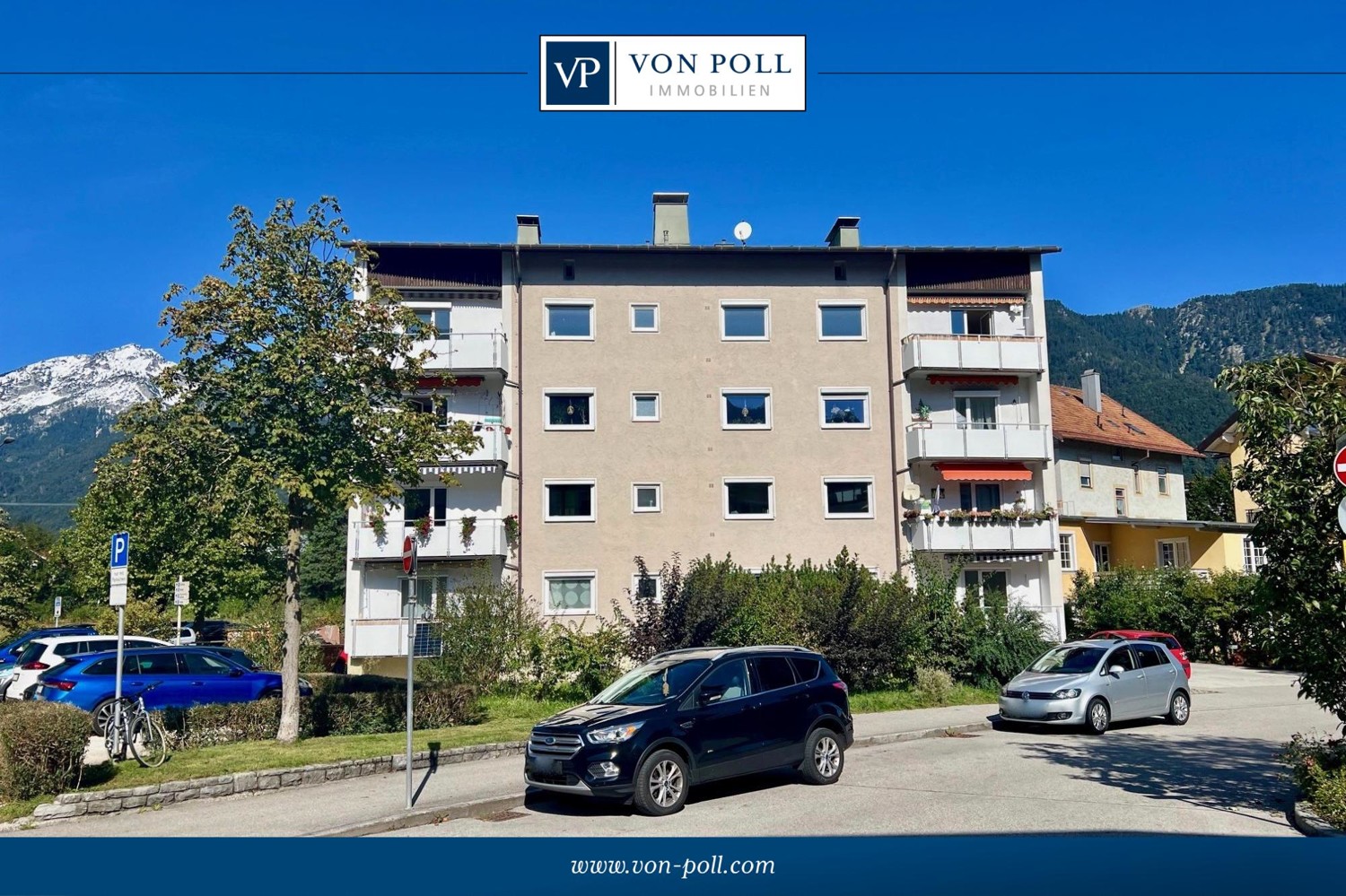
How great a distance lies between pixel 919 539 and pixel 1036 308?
346 inches

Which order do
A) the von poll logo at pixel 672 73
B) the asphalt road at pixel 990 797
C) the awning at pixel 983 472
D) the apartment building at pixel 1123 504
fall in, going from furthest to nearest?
the apartment building at pixel 1123 504 → the awning at pixel 983 472 → the asphalt road at pixel 990 797 → the von poll logo at pixel 672 73

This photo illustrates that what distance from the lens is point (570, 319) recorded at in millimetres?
34625

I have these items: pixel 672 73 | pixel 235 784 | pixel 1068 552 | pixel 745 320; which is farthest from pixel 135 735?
pixel 1068 552

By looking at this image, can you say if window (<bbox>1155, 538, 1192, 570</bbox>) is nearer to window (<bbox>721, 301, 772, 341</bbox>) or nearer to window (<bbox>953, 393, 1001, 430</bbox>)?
window (<bbox>953, 393, 1001, 430</bbox>)

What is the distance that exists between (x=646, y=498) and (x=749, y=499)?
10.7 ft

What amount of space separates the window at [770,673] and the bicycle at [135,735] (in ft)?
27.4

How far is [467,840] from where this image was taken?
11195 millimetres

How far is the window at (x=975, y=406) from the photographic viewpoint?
1398 inches

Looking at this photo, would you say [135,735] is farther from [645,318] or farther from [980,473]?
[980,473]

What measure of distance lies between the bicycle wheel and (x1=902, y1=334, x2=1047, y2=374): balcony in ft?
81.0

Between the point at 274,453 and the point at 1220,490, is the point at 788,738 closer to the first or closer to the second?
the point at 274,453

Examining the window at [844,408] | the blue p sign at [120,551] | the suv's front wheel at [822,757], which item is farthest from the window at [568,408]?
the suv's front wheel at [822,757]

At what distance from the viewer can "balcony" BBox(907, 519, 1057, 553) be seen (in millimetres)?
33188

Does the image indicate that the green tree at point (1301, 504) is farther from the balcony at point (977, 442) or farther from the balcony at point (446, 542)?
the balcony at point (446, 542)
